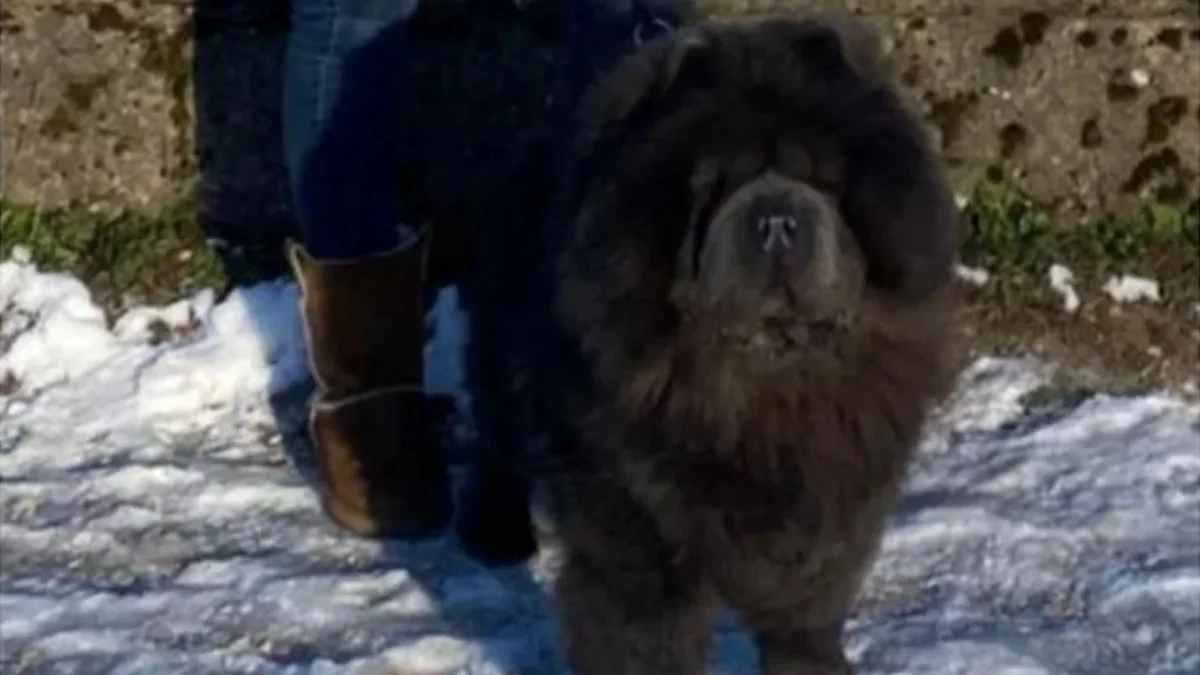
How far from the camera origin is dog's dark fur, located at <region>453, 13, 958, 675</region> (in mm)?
3293

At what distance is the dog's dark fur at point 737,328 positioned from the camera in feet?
10.8

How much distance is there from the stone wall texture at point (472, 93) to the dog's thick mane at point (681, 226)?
2062mm

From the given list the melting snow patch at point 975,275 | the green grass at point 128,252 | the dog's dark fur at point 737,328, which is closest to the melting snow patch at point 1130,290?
the melting snow patch at point 975,275

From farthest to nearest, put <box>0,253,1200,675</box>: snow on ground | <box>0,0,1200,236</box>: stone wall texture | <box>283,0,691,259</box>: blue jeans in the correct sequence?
<box>0,0,1200,236</box>: stone wall texture → <box>283,0,691,259</box>: blue jeans → <box>0,253,1200,675</box>: snow on ground

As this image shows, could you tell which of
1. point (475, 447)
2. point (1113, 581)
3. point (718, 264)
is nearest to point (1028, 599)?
point (1113, 581)

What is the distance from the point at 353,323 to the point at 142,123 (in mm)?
1302

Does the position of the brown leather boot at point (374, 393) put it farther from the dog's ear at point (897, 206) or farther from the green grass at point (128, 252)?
the dog's ear at point (897, 206)

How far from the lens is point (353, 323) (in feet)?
14.8

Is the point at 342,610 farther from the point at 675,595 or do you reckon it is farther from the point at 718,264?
the point at 718,264

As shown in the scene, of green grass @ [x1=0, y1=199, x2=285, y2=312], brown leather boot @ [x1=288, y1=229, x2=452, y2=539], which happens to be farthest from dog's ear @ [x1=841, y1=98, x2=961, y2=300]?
green grass @ [x1=0, y1=199, x2=285, y2=312]

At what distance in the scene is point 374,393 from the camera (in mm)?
4539

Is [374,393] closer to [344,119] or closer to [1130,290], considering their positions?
[344,119]

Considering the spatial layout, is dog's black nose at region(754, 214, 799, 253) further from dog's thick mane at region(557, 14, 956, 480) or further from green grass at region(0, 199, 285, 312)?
green grass at region(0, 199, 285, 312)

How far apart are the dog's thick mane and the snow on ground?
0.72 metres
